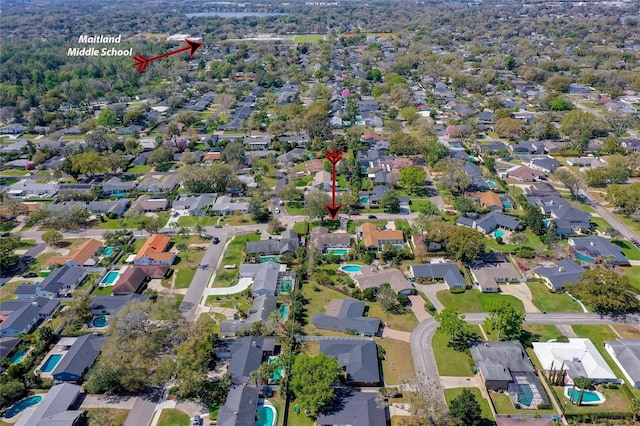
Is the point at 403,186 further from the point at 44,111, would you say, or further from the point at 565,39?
the point at 565,39

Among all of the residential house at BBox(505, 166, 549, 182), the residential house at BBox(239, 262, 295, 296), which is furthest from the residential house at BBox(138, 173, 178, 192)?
the residential house at BBox(505, 166, 549, 182)

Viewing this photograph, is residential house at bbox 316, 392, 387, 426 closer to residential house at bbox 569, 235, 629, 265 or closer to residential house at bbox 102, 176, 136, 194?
residential house at bbox 569, 235, 629, 265

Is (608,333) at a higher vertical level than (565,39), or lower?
lower

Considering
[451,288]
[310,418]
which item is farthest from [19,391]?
[451,288]

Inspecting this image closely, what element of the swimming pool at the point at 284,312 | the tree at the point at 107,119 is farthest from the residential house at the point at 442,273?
the tree at the point at 107,119

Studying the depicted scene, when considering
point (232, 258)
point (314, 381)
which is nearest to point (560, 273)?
point (314, 381)

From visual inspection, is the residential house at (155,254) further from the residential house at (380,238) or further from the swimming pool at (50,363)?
the residential house at (380,238)

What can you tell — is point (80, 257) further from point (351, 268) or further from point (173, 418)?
point (351, 268)
